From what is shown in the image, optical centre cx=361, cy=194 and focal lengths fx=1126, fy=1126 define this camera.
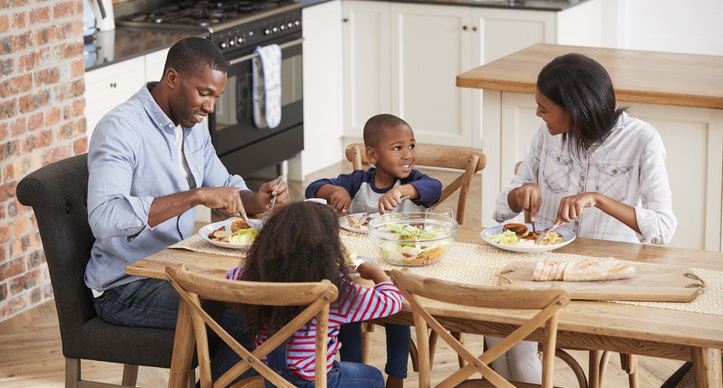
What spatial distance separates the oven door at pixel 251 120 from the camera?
5.27m

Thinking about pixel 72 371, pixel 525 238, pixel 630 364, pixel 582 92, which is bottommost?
pixel 630 364

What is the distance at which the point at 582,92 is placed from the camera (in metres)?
2.90

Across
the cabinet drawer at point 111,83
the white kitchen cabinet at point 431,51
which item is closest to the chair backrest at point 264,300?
the cabinet drawer at point 111,83

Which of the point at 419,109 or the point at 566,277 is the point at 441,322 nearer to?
the point at 566,277

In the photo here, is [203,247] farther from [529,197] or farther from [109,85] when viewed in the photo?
[109,85]

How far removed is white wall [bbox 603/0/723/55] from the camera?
21.6 ft

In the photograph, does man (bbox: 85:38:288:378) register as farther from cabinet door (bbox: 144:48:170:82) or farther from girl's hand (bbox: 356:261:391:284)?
cabinet door (bbox: 144:48:170:82)

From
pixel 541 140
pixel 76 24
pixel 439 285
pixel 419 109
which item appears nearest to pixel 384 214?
pixel 541 140

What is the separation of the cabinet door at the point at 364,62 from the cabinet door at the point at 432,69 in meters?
0.06

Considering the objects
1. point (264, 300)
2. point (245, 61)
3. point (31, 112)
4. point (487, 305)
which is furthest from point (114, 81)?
point (487, 305)

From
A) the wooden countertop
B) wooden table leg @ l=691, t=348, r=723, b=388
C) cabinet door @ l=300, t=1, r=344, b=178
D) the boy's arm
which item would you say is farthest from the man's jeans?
cabinet door @ l=300, t=1, r=344, b=178

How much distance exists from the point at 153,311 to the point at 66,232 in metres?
0.30

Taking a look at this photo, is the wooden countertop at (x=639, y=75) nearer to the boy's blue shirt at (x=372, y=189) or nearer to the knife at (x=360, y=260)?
the boy's blue shirt at (x=372, y=189)

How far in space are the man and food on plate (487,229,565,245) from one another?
630mm
